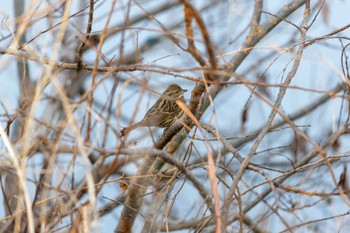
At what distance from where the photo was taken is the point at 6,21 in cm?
274

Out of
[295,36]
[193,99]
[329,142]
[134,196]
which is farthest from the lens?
[295,36]

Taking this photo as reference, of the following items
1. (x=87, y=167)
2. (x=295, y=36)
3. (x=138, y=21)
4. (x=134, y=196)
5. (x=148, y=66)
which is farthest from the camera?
(x=138, y=21)

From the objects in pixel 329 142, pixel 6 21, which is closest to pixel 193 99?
pixel 6 21

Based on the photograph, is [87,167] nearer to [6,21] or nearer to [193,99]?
[193,99]

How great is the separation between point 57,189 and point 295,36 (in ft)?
14.7

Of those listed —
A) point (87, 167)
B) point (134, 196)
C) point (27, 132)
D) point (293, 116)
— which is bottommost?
point (87, 167)

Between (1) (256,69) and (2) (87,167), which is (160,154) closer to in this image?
(2) (87,167)

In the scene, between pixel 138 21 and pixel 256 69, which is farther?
pixel 138 21

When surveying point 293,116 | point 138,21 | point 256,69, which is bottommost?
point 293,116

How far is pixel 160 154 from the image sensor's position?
206cm

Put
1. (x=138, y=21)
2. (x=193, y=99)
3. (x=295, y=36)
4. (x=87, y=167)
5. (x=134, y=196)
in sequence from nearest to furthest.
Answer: (x=87, y=167)
(x=193, y=99)
(x=134, y=196)
(x=295, y=36)
(x=138, y=21)

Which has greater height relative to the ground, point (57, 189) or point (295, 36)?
point (295, 36)

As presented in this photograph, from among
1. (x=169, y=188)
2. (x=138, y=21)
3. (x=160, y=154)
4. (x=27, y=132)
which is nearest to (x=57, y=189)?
(x=169, y=188)

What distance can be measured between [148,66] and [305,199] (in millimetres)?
2827
